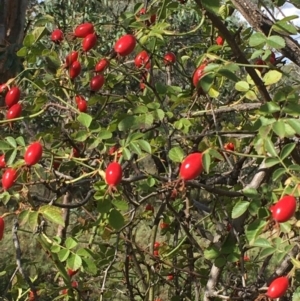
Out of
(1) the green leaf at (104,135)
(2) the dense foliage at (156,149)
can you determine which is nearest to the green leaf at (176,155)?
(2) the dense foliage at (156,149)

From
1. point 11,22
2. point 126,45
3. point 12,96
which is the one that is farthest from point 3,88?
point 11,22

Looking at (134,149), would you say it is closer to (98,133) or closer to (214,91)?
(98,133)

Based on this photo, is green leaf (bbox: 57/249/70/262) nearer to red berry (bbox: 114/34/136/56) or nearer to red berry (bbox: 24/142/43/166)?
red berry (bbox: 24/142/43/166)

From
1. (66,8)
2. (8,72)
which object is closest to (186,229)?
(8,72)

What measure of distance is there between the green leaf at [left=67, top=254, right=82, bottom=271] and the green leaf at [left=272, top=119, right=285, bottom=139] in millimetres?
496

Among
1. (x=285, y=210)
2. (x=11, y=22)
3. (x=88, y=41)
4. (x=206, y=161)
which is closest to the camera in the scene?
(x=285, y=210)

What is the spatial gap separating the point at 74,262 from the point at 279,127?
51cm

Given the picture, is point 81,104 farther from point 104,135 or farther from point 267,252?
point 267,252

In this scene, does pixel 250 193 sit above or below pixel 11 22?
above

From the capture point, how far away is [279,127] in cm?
96

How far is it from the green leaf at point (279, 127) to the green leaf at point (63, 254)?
502mm

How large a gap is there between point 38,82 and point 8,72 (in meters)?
0.50

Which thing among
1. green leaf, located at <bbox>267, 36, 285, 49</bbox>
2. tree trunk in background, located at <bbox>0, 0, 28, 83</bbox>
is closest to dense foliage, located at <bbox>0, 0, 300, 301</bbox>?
green leaf, located at <bbox>267, 36, 285, 49</bbox>

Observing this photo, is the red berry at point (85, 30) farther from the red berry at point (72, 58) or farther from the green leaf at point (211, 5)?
the green leaf at point (211, 5)
